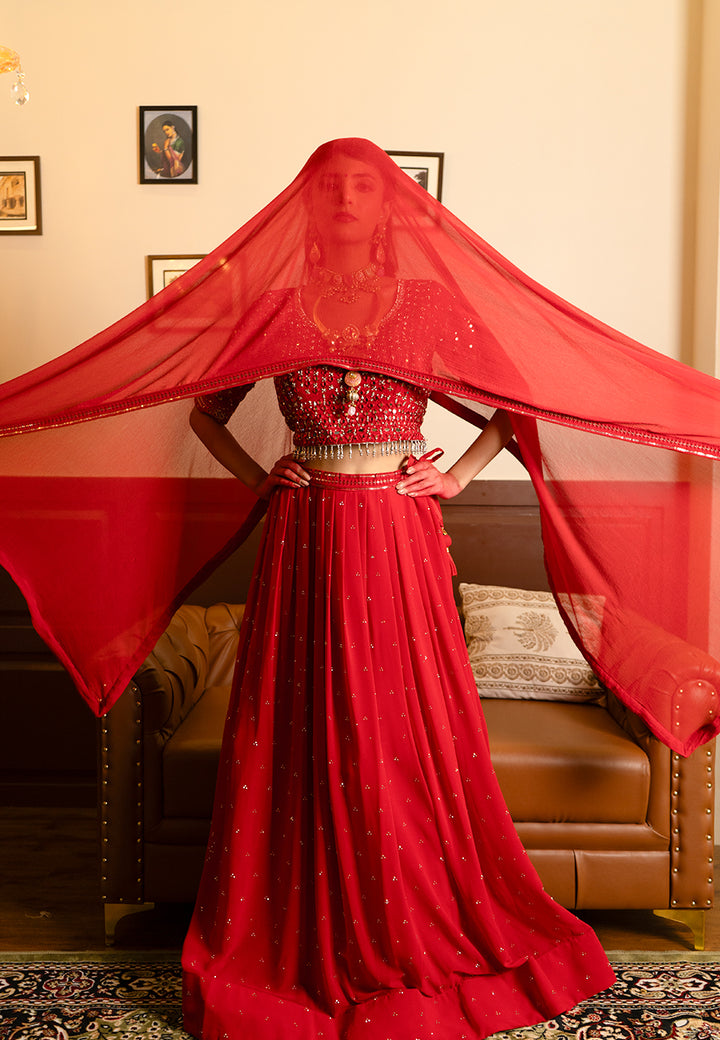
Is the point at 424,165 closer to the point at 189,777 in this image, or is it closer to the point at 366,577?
the point at 366,577

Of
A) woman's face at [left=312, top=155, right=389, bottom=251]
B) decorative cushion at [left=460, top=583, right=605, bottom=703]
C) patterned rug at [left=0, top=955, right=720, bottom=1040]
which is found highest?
woman's face at [left=312, top=155, right=389, bottom=251]

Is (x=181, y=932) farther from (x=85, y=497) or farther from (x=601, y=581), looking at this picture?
(x=601, y=581)

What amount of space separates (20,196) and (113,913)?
224 centimetres

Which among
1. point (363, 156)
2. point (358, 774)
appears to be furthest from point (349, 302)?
point (358, 774)

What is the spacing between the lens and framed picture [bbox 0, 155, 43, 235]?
9.69 feet

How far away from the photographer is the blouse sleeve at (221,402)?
190cm

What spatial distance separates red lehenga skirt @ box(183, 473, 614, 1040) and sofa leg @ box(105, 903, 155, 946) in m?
0.43

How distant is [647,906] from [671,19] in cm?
268

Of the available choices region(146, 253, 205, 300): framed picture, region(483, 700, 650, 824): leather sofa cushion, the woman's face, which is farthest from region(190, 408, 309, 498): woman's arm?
region(146, 253, 205, 300): framed picture

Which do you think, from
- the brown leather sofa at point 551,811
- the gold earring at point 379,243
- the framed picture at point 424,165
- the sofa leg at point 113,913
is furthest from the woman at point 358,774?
the framed picture at point 424,165

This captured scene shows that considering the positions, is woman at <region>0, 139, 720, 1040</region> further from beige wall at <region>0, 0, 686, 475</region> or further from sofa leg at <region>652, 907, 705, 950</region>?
beige wall at <region>0, 0, 686, 475</region>

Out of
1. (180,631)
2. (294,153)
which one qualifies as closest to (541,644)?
(180,631)

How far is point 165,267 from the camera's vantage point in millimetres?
2984

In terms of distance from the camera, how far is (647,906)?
212 centimetres
